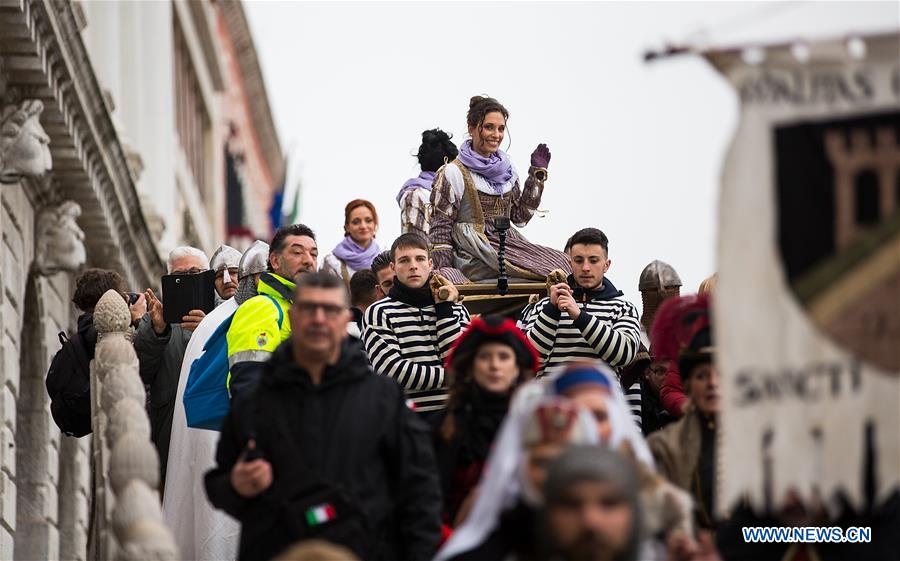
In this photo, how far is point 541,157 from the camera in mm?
17234

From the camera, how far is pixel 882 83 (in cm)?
1009

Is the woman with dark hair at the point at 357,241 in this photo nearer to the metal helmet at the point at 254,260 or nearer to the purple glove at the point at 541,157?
the purple glove at the point at 541,157

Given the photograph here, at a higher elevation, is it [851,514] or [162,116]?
[162,116]

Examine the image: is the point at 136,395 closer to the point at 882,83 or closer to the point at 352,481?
the point at 352,481

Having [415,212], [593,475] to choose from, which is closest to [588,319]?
[415,212]

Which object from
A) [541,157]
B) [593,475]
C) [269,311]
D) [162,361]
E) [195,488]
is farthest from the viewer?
[541,157]

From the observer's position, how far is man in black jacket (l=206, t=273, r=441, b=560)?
441 inches

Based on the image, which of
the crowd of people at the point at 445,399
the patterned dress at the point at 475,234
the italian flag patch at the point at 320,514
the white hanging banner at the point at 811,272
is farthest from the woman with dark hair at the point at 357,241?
the white hanging banner at the point at 811,272

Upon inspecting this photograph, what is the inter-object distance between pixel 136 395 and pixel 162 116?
26.9m

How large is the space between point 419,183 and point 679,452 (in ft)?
20.7

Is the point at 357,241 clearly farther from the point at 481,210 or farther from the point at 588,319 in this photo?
the point at 588,319

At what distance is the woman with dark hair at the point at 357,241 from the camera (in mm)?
18922

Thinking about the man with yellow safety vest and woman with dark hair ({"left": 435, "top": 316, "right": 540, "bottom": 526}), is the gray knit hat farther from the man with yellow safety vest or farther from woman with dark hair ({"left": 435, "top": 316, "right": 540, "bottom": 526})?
the man with yellow safety vest

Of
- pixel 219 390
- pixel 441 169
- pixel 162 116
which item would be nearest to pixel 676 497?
pixel 219 390
